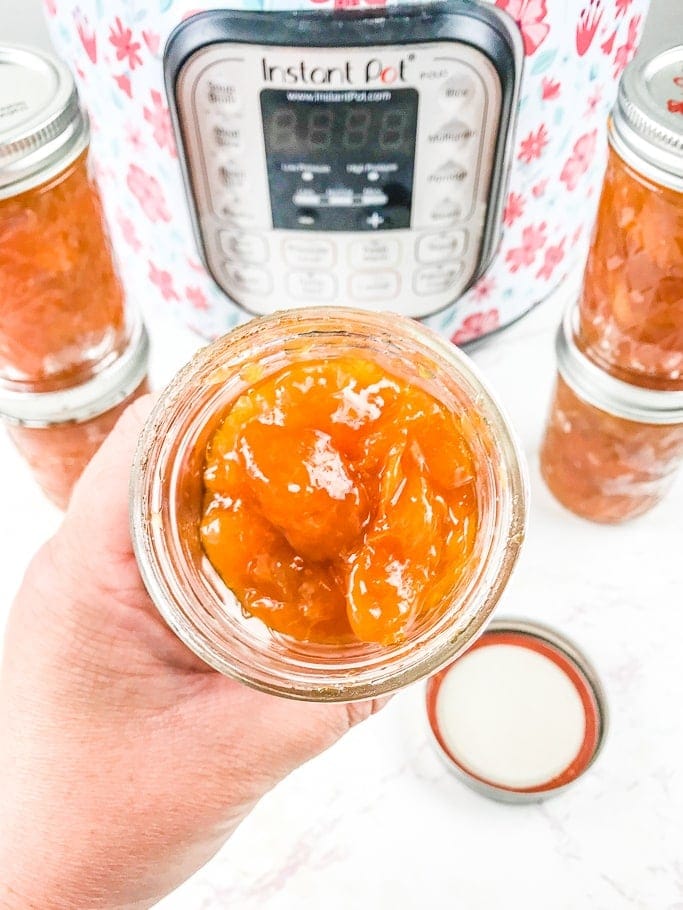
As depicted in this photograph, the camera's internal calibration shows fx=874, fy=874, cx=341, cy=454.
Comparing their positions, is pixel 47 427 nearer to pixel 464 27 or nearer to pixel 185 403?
pixel 185 403

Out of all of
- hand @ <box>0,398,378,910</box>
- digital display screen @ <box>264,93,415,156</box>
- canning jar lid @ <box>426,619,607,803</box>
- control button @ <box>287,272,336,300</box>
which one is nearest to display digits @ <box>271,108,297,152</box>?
digital display screen @ <box>264,93,415,156</box>

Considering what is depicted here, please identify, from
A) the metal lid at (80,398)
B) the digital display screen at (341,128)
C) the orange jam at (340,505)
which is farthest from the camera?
the metal lid at (80,398)

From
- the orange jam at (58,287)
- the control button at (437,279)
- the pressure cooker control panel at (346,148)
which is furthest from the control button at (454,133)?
the orange jam at (58,287)

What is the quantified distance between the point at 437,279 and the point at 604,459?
0.17 metres

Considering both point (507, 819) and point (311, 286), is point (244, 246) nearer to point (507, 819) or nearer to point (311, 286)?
point (311, 286)

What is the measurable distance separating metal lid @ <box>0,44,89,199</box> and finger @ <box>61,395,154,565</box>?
140mm

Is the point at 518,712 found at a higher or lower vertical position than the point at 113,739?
lower

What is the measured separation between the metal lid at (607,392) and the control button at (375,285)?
0.39 feet

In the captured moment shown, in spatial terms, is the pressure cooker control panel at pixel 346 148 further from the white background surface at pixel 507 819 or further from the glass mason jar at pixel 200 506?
the white background surface at pixel 507 819

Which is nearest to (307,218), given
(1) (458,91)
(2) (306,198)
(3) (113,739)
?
(2) (306,198)

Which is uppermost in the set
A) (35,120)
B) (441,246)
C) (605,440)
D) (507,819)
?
(35,120)

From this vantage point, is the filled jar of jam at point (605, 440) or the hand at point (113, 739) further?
the filled jar of jam at point (605, 440)

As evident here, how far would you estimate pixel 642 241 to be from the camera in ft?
1.59

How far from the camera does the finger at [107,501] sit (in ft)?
1.48
